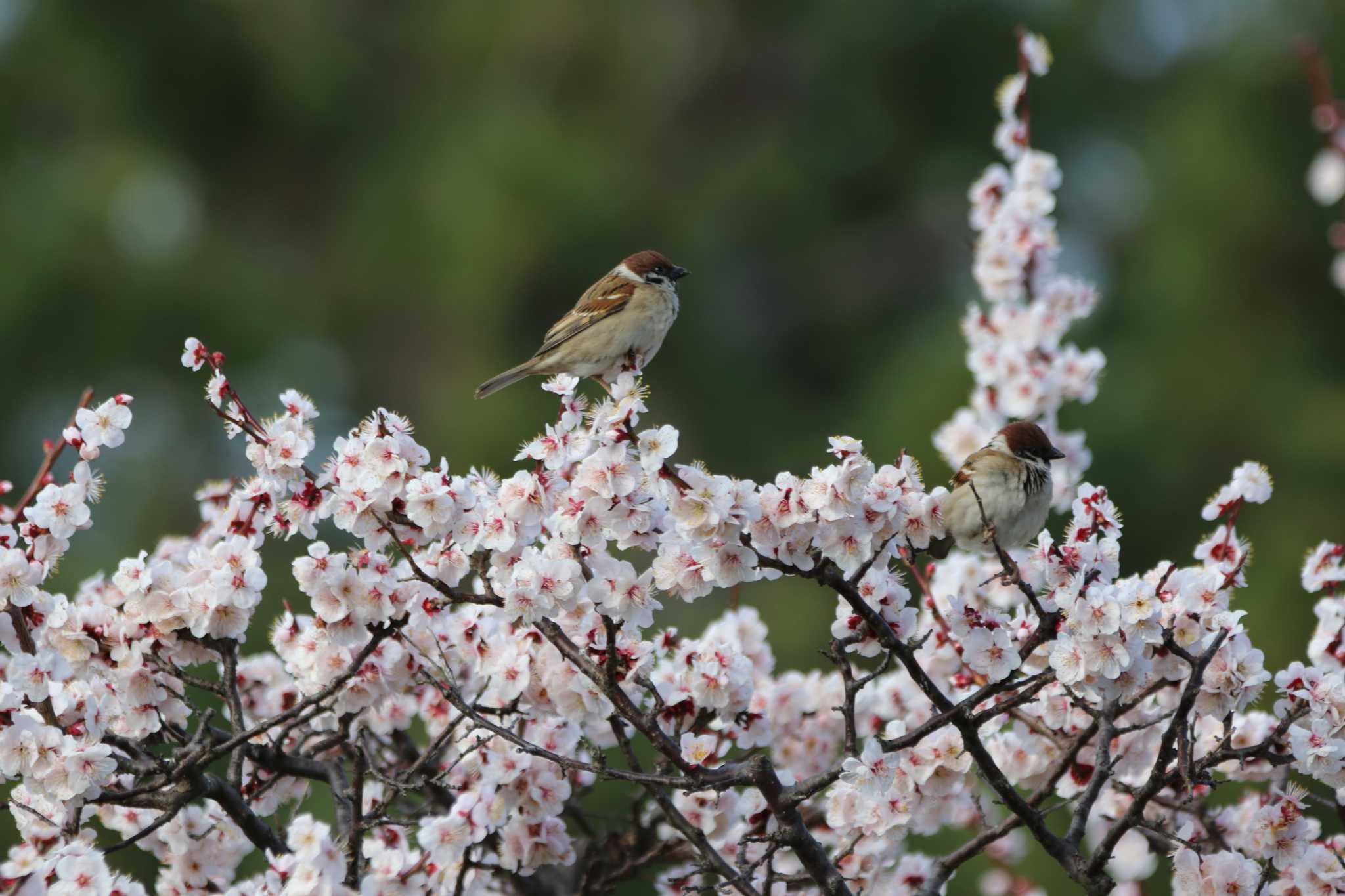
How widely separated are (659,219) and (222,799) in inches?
580

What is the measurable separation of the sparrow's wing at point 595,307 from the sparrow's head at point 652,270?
4 cm

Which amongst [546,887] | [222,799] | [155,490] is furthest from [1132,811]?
[155,490]

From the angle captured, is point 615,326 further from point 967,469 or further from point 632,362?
point 967,469

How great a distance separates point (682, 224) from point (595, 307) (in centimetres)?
1328

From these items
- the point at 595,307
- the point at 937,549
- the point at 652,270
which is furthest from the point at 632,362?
the point at 937,549

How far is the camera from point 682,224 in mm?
17875

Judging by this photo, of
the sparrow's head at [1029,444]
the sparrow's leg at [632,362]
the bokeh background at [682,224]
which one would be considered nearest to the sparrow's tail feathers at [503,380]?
the sparrow's leg at [632,362]

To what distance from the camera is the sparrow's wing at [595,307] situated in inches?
187

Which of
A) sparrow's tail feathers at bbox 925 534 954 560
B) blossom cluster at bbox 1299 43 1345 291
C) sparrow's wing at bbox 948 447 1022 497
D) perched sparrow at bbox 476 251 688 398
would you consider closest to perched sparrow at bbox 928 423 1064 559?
sparrow's wing at bbox 948 447 1022 497

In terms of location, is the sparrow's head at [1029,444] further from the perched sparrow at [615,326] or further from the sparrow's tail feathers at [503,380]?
the sparrow's tail feathers at [503,380]

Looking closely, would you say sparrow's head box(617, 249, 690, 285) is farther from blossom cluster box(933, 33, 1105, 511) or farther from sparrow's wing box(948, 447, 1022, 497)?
sparrow's wing box(948, 447, 1022, 497)

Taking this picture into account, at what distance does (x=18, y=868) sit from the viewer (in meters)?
3.07

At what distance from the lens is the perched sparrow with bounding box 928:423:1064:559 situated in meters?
3.88

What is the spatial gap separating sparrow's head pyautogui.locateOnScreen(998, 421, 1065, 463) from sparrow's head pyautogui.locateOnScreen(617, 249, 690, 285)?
3.92ft
